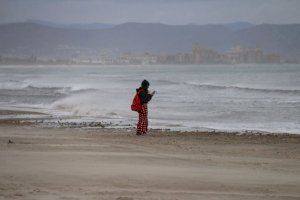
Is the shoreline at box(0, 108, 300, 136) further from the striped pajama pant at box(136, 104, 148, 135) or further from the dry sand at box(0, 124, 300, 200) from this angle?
the dry sand at box(0, 124, 300, 200)

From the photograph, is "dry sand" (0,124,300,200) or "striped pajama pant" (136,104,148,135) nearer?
"dry sand" (0,124,300,200)

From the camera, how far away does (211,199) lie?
22.6 feet

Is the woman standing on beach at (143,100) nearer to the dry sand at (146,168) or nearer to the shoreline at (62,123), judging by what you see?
the dry sand at (146,168)

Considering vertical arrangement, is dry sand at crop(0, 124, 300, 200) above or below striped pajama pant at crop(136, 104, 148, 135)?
below

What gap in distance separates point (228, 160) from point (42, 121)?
9876 millimetres

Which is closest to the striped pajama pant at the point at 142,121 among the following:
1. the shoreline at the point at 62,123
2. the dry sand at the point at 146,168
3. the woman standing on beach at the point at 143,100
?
the woman standing on beach at the point at 143,100

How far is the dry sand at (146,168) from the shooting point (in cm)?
718

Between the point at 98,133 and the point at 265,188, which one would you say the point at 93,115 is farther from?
the point at 265,188

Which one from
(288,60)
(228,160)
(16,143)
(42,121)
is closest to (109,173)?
(228,160)

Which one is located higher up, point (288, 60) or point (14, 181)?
point (288, 60)

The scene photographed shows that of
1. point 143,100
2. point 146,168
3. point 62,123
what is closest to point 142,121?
point 143,100

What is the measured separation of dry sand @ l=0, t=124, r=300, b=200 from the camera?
718 centimetres

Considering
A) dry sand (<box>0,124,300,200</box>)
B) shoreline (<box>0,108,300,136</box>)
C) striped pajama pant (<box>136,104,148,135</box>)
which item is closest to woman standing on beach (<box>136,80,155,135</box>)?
striped pajama pant (<box>136,104,148,135</box>)

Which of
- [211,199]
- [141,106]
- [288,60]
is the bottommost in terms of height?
[211,199]
